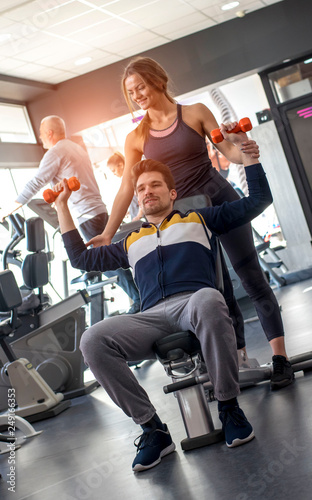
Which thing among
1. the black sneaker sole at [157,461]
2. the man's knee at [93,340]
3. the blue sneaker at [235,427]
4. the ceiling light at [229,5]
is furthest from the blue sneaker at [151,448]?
the ceiling light at [229,5]

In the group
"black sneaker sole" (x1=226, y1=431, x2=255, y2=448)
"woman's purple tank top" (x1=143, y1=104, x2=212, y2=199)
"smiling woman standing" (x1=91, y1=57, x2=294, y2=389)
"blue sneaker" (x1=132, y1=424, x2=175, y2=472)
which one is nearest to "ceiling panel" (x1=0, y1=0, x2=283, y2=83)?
"smiling woman standing" (x1=91, y1=57, x2=294, y2=389)

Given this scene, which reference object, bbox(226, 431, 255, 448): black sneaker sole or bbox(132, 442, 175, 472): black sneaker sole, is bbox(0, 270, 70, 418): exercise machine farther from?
bbox(226, 431, 255, 448): black sneaker sole

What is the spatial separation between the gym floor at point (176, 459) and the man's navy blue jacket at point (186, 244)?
51cm

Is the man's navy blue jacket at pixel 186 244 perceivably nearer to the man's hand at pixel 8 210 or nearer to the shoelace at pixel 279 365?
the shoelace at pixel 279 365

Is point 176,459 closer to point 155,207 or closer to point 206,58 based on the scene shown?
point 155,207

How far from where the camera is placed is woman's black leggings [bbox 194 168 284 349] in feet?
7.32

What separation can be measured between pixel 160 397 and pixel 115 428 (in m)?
0.40

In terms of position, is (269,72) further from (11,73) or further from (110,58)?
(11,73)

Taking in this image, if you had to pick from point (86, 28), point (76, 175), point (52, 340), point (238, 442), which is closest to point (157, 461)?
point (238, 442)

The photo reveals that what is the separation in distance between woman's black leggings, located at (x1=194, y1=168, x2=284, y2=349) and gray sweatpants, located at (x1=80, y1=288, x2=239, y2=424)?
42 centimetres

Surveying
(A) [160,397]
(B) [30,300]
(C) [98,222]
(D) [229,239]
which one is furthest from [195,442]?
(C) [98,222]

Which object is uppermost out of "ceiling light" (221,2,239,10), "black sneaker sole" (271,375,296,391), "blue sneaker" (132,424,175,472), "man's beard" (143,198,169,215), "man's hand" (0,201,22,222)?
"ceiling light" (221,2,239,10)

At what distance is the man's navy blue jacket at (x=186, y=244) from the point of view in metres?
1.92

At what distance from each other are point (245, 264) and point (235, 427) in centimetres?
70
